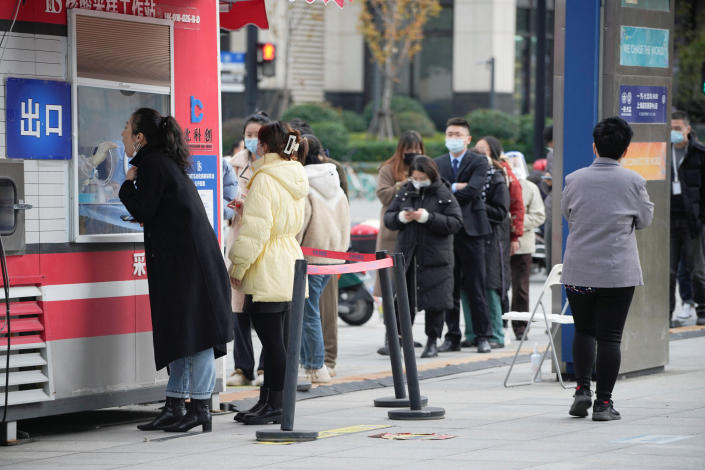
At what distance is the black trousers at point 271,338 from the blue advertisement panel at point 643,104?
312 cm

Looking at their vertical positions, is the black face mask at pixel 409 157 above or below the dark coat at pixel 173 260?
above

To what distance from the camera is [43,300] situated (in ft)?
24.4

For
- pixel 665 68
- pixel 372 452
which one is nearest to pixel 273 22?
pixel 665 68

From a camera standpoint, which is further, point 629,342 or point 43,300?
point 629,342

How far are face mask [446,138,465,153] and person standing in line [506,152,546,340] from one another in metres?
1.53

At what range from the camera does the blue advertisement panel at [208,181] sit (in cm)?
842

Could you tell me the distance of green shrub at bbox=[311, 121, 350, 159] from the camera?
3791 cm

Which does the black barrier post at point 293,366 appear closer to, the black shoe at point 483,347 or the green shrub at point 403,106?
the black shoe at point 483,347

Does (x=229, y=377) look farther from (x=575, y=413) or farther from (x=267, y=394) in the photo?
(x=575, y=413)

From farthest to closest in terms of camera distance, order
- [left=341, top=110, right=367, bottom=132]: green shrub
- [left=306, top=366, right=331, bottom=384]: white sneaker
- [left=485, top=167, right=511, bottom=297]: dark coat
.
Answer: [left=341, top=110, right=367, bottom=132]: green shrub
[left=485, top=167, right=511, bottom=297]: dark coat
[left=306, top=366, right=331, bottom=384]: white sneaker

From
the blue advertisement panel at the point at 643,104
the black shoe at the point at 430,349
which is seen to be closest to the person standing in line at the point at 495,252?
the black shoe at the point at 430,349

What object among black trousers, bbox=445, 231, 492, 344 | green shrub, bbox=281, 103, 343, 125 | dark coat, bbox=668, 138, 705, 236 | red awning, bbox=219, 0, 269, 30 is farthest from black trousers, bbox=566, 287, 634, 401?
green shrub, bbox=281, 103, 343, 125

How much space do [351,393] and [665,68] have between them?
344 cm

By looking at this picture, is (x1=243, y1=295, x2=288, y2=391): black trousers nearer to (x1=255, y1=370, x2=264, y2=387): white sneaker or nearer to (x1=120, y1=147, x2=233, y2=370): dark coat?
(x1=120, y1=147, x2=233, y2=370): dark coat
